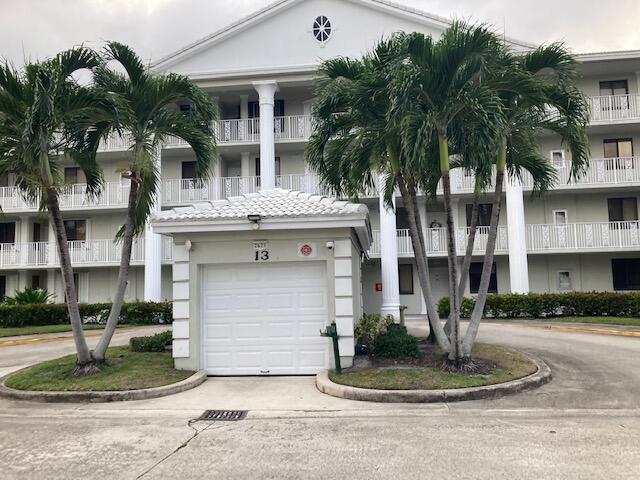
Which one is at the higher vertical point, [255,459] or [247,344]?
[247,344]

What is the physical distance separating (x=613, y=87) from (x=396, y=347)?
21.5 metres

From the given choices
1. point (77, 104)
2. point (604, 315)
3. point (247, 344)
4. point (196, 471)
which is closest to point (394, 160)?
point (247, 344)

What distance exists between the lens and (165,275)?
1042 inches

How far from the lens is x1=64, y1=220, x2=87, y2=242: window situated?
27609 mm

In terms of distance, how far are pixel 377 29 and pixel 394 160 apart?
1455cm

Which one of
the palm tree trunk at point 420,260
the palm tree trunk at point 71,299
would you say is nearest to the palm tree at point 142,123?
the palm tree trunk at point 71,299

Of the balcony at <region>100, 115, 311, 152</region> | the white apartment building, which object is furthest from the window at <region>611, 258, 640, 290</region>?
the balcony at <region>100, 115, 311, 152</region>

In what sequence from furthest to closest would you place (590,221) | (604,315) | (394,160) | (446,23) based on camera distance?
(590,221) → (446,23) → (604,315) → (394,160)

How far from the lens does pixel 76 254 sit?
85.3ft

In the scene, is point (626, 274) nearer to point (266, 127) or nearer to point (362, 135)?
point (266, 127)

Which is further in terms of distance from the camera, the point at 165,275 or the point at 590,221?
the point at 165,275

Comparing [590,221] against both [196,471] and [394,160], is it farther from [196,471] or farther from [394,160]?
[196,471]

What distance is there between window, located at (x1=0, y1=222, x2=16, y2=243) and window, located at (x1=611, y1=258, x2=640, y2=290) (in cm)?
3223

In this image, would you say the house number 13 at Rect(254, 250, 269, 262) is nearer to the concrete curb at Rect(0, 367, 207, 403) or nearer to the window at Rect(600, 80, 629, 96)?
the concrete curb at Rect(0, 367, 207, 403)
